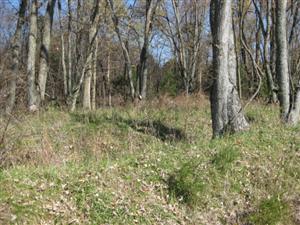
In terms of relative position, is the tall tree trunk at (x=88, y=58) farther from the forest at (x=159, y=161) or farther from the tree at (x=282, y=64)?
the tree at (x=282, y=64)

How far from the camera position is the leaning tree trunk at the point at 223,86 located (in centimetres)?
921

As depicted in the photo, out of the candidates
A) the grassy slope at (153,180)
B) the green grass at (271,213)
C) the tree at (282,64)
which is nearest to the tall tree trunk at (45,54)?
the grassy slope at (153,180)

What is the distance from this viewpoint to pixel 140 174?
6492 mm

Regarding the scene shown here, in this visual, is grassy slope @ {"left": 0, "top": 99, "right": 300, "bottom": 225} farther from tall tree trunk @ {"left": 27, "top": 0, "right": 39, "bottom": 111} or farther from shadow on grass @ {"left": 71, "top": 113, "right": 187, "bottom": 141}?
tall tree trunk @ {"left": 27, "top": 0, "right": 39, "bottom": 111}

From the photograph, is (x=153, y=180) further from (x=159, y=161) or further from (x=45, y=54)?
(x=45, y=54)

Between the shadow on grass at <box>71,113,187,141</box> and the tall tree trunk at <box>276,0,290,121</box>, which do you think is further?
the tall tree trunk at <box>276,0,290,121</box>

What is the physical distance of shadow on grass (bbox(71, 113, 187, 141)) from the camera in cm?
1055

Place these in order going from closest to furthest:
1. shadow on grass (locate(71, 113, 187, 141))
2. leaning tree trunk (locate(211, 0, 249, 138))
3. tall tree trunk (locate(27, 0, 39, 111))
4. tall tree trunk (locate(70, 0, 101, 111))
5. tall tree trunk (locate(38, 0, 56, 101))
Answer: leaning tree trunk (locate(211, 0, 249, 138)) → shadow on grass (locate(71, 113, 187, 141)) → tall tree trunk (locate(27, 0, 39, 111)) → tall tree trunk (locate(38, 0, 56, 101)) → tall tree trunk (locate(70, 0, 101, 111))

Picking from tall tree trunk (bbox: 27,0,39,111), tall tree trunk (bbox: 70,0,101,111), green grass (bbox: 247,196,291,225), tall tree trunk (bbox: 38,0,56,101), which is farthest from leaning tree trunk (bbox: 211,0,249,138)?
tall tree trunk (bbox: 70,0,101,111)

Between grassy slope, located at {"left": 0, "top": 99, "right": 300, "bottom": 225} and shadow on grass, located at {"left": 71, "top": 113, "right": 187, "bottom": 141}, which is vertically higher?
shadow on grass, located at {"left": 71, "top": 113, "right": 187, "bottom": 141}

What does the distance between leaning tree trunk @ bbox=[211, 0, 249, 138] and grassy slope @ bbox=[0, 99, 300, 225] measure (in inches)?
19.8

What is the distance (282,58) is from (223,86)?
2.57 metres

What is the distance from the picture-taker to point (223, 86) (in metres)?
9.22

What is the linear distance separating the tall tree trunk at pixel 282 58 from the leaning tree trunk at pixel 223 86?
207cm
